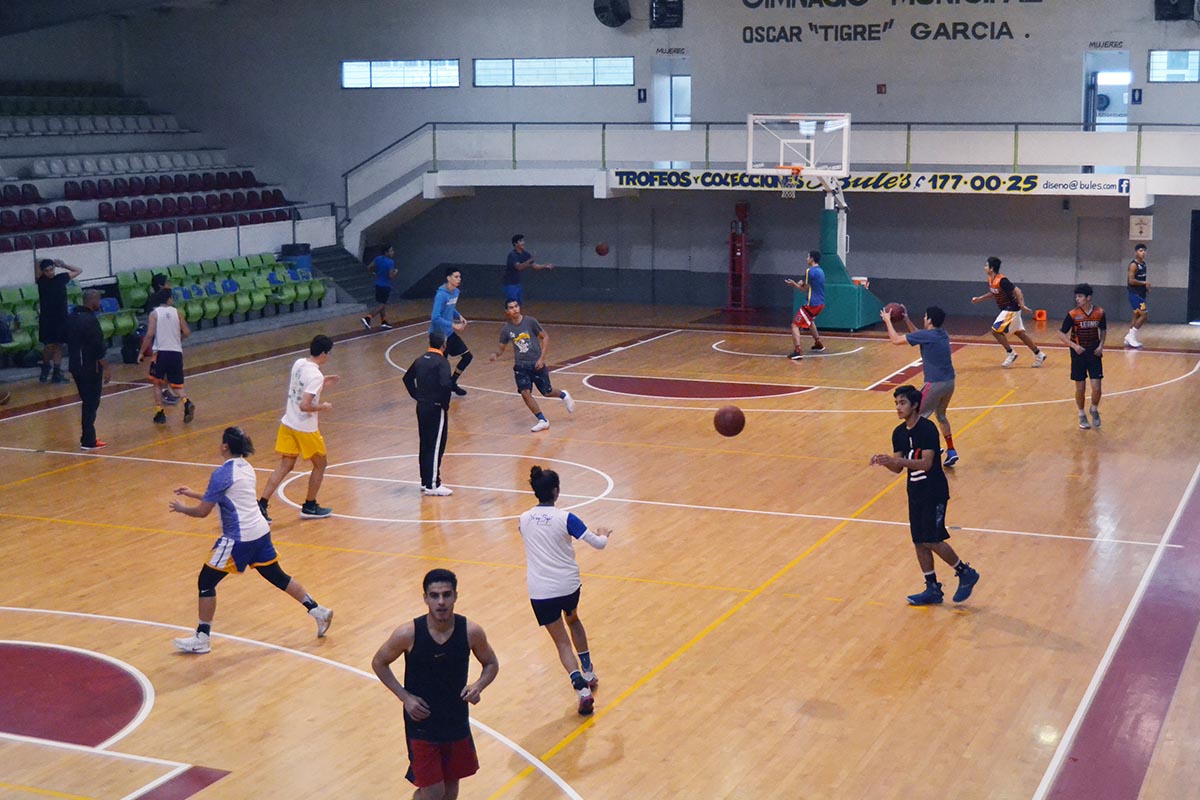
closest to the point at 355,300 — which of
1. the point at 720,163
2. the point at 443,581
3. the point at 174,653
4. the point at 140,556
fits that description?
the point at 720,163

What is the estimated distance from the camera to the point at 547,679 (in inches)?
392

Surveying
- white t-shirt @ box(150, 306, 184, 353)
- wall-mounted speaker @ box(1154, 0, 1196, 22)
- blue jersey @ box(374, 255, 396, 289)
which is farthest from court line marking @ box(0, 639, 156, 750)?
wall-mounted speaker @ box(1154, 0, 1196, 22)

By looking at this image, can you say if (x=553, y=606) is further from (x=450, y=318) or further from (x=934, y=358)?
(x=450, y=318)

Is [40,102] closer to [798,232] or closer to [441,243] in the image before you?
[441,243]

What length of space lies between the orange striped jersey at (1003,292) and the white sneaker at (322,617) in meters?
13.0

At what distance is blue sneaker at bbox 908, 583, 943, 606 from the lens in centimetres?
1123

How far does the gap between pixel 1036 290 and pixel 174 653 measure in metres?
20.5

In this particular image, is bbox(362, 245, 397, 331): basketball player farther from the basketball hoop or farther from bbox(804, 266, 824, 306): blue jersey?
bbox(804, 266, 824, 306): blue jersey

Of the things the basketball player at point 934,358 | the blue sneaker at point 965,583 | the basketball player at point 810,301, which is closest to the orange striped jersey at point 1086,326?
the basketball player at point 934,358

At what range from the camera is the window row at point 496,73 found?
30.3m

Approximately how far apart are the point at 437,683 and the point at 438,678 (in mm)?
25

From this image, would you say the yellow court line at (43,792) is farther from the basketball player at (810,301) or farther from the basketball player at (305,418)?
the basketball player at (810,301)

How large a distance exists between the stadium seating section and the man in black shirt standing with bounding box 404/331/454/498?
9.90m

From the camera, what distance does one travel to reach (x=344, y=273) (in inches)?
1193
